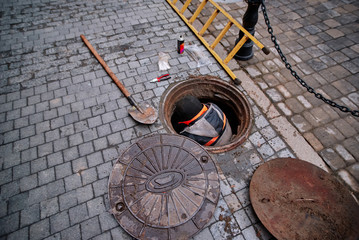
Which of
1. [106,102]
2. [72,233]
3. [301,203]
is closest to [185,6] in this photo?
[106,102]

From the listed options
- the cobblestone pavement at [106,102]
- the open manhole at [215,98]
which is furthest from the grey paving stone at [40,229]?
the open manhole at [215,98]

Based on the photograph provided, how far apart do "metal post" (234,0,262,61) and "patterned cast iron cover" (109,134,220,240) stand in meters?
2.84

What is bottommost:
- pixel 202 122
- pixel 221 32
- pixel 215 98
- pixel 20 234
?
pixel 20 234

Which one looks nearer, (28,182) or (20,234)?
(20,234)

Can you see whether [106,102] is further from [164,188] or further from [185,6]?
[185,6]

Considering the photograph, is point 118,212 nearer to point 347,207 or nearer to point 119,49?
point 347,207

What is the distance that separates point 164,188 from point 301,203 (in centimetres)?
185

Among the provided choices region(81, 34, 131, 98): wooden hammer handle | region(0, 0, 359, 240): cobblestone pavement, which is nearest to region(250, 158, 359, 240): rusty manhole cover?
region(0, 0, 359, 240): cobblestone pavement

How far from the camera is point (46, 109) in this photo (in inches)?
156

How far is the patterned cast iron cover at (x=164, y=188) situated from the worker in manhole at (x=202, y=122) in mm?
325

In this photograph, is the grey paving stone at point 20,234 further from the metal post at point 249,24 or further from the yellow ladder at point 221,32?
the metal post at point 249,24

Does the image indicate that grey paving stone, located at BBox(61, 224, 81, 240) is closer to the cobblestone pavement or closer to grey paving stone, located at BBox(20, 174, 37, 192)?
the cobblestone pavement

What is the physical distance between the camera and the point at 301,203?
9.36 feet

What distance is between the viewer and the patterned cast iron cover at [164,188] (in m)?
2.71
